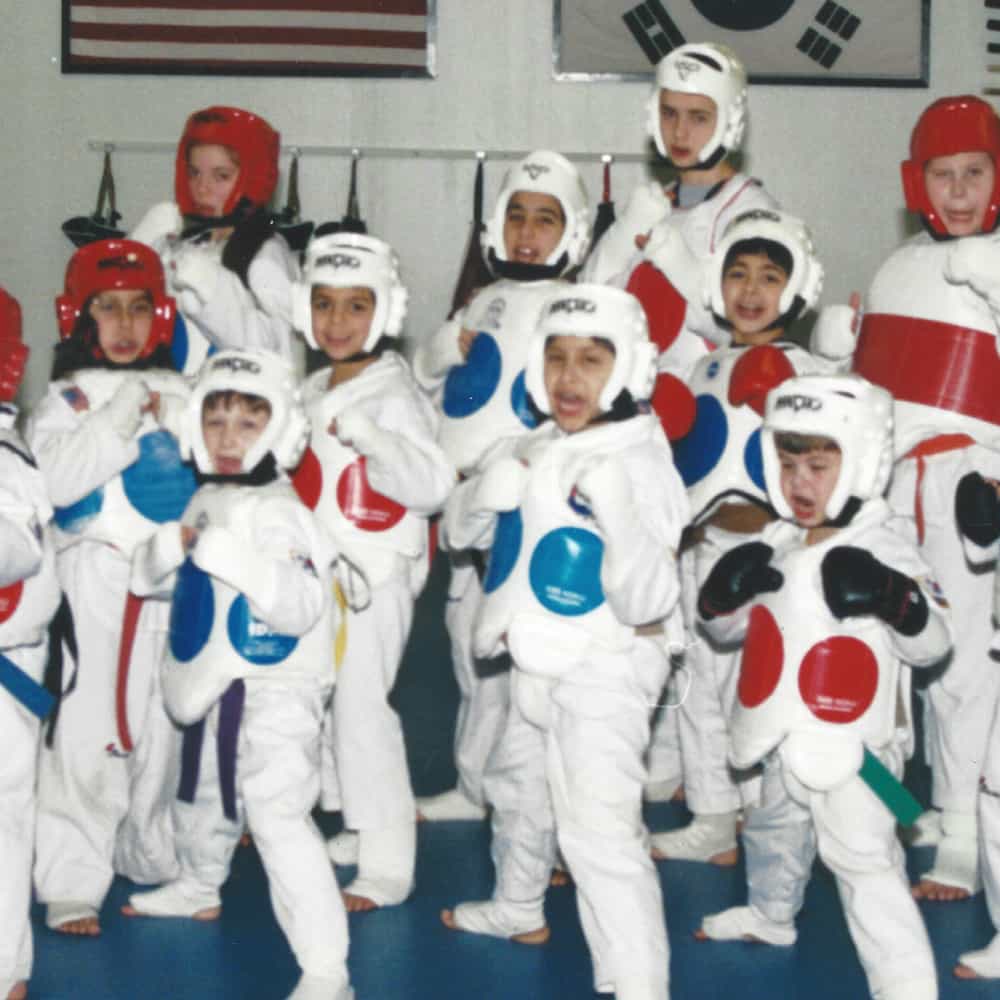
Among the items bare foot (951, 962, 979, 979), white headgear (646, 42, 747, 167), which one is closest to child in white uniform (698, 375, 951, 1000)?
bare foot (951, 962, 979, 979)

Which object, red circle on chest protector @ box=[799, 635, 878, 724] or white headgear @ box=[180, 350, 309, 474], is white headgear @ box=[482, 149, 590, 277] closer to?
white headgear @ box=[180, 350, 309, 474]

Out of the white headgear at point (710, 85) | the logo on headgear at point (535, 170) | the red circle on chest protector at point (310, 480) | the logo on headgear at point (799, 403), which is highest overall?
the white headgear at point (710, 85)

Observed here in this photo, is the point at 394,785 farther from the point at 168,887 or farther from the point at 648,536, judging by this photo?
the point at 648,536

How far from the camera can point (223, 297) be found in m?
5.66

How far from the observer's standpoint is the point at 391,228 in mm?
8695

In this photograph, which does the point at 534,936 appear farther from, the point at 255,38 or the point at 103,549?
the point at 255,38

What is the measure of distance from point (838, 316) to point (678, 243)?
57 cm

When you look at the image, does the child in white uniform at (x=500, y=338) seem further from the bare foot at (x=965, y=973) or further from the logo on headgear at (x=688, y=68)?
the bare foot at (x=965, y=973)

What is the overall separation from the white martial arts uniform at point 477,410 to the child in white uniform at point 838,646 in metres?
1.12

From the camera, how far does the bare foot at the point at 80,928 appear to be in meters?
5.02

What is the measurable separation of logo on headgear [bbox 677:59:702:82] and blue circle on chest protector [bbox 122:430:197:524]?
1.97 metres

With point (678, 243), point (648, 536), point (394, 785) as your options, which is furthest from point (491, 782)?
point (678, 243)

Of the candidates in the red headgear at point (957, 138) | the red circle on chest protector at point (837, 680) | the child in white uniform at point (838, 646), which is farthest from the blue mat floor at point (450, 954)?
the red headgear at point (957, 138)

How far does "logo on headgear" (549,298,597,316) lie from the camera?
4.56 meters
